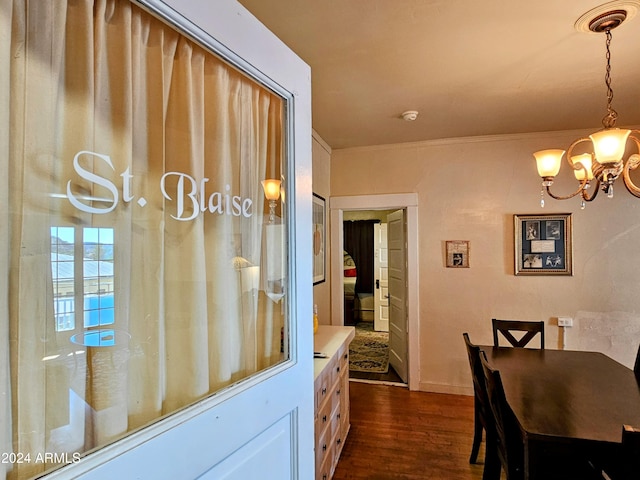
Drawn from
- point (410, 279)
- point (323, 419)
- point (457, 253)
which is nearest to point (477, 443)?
point (323, 419)

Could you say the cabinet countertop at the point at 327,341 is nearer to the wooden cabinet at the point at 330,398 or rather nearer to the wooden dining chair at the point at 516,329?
the wooden cabinet at the point at 330,398

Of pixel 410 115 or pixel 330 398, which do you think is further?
pixel 410 115

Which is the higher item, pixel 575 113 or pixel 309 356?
pixel 575 113

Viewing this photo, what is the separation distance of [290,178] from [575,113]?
304 centimetres

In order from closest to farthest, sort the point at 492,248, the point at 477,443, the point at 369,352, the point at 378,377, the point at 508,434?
the point at 508,434
the point at 477,443
the point at 492,248
the point at 378,377
the point at 369,352

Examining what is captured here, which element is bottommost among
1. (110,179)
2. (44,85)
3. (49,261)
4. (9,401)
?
(9,401)

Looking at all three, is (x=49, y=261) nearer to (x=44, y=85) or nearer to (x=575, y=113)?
(x=44, y=85)

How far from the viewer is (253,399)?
869 mm

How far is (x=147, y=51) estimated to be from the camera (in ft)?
2.54

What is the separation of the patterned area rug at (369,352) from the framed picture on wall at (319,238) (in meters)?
1.54

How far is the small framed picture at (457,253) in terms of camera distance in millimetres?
3525

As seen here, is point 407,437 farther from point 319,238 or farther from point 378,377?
point 319,238

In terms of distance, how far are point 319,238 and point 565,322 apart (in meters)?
2.52

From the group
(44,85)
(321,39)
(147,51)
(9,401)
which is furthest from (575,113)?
(9,401)
